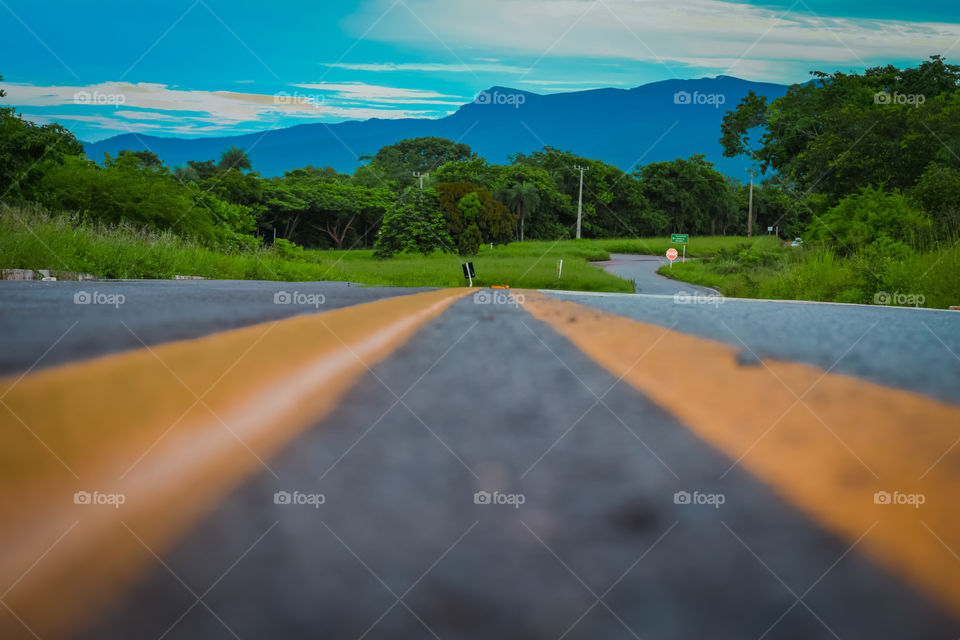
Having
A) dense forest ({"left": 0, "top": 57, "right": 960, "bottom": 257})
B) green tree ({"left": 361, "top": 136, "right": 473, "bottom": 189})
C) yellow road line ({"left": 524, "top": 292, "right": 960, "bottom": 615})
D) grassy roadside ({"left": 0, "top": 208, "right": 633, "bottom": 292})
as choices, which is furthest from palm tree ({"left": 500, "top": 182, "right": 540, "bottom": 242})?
yellow road line ({"left": 524, "top": 292, "right": 960, "bottom": 615})

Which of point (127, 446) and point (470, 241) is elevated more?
point (127, 446)

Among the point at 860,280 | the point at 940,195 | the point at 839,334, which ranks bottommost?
the point at 839,334

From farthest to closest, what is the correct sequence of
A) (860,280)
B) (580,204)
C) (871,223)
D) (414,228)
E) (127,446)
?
(580,204)
(414,228)
(871,223)
(860,280)
(127,446)

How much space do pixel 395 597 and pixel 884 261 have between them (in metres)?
23.2

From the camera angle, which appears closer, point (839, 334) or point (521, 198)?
point (839, 334)

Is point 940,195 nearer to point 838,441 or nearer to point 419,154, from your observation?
point 838,441

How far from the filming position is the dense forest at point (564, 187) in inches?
1225

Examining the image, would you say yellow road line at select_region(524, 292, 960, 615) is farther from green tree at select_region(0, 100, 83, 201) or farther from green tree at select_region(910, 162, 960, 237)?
green tree at select_region(0, 100, 83, 201)

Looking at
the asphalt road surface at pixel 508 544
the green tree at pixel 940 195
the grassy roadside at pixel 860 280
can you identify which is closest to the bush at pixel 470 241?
the grassy roadside at pixel 860 280

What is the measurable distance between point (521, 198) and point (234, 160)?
24397 millimetres

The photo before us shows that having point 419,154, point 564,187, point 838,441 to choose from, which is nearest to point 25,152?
point 838,441

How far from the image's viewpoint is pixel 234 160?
3027 inches

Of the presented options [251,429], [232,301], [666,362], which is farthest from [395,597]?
[232,301]

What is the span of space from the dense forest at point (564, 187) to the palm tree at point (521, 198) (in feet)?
0.41
